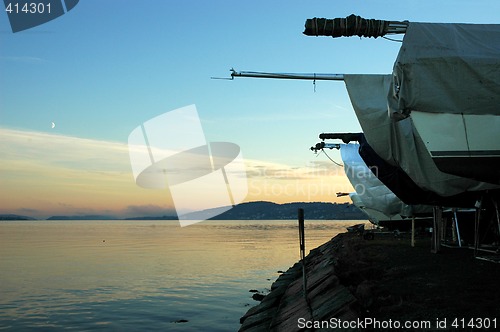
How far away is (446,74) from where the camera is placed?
11.5m

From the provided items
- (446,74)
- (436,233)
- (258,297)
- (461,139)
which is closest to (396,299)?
(461,139)

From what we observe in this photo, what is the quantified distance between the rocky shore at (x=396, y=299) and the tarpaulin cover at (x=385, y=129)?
351cm

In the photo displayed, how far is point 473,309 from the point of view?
32.7 feet

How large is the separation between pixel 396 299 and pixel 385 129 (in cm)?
1035

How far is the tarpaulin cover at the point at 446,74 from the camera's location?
37.4ft

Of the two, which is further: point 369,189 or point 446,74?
point 369,189

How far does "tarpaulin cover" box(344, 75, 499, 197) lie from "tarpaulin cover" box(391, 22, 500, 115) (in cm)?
808

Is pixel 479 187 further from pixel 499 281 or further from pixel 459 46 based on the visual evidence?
pixel 459 46

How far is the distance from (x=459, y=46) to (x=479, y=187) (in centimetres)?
695

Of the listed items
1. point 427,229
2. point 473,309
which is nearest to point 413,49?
point 473,309

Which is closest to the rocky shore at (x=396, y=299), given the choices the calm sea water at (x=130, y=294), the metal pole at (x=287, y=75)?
the calm sea water at (x=130, y=294)

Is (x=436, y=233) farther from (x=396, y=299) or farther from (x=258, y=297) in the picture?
(x=396, y=299)

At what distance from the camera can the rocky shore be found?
9625mm

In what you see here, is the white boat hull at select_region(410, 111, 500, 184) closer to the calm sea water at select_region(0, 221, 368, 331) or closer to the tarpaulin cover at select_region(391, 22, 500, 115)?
the tarpaulin cover at select_region(391, 22, 500, 115)
